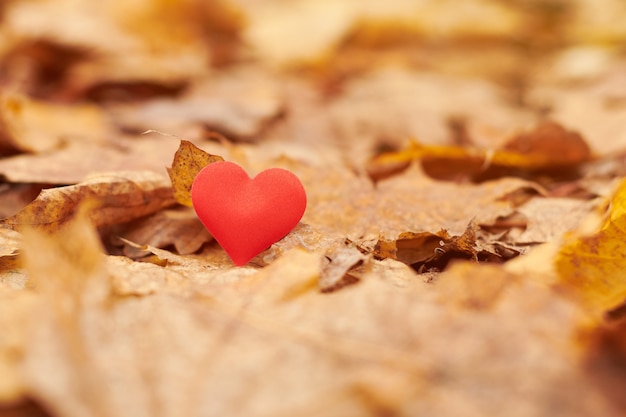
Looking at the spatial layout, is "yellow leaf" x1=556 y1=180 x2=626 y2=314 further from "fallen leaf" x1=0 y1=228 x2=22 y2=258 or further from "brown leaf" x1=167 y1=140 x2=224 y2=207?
"fallen leaf" x1=0 y1=228 x2=22 y2=258

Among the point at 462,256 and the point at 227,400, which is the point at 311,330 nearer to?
the point at 227,400

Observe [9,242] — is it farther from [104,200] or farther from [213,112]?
[213,112]

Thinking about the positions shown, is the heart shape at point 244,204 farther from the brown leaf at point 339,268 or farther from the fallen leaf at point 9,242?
the fallen leaf at point 9,242

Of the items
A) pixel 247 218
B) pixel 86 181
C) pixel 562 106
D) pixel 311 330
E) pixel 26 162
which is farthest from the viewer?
pixel 562 106

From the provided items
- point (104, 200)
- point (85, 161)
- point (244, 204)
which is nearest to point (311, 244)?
point (244, 204)

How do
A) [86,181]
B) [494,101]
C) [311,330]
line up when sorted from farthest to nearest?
[494,101]
[86,181]
[311,330]

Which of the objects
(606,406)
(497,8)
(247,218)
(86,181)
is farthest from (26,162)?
(497,8)

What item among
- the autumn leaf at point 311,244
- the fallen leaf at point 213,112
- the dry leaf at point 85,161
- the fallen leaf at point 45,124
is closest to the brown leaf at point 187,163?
the autumn leaf at point 311,244

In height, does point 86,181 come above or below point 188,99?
above
